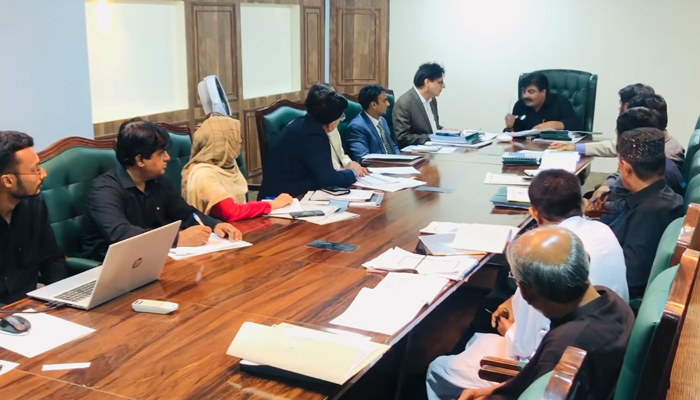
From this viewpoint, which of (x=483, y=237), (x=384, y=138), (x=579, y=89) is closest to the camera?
(x=483, y=237)

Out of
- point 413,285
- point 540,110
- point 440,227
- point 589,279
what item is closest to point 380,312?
point 413,285

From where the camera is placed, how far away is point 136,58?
476 cm

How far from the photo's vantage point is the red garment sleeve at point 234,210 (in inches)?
112

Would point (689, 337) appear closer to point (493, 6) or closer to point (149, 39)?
point (149, 39)

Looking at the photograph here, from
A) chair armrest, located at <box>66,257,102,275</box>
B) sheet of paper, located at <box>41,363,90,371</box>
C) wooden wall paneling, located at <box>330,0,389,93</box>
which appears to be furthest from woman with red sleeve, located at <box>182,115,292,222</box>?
wooden wall paneling, located at <box>330,0,389,93</box>

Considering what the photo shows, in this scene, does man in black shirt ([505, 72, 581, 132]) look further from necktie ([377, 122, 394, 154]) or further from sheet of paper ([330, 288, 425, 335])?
sheet of paper ([330, 288, 425, 335])

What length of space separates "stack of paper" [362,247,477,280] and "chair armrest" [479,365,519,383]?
42 cm

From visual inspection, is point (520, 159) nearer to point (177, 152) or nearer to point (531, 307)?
point (177, 152)

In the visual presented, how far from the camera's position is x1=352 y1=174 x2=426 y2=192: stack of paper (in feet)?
11.4

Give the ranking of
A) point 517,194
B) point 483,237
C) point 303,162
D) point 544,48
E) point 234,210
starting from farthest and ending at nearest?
1. point 544,48
2. point 303,162
3. point 517,194
4. point 234,210
5. point 483,237

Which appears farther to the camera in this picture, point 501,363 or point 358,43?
point 358,43

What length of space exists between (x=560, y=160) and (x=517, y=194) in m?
1.01

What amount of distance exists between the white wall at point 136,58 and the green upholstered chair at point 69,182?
174 centimetres

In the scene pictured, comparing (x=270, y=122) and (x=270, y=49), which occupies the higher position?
(x=270, y=49)
